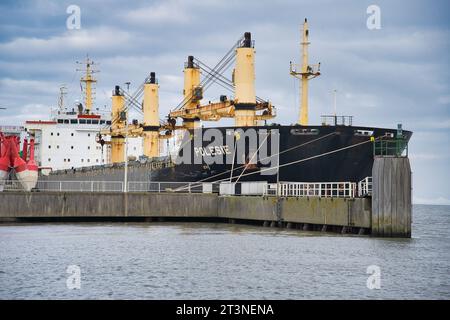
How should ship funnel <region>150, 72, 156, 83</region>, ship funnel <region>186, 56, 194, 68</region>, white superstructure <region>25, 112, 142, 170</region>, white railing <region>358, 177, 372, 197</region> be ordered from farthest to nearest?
white superstructure <region>25, 112, 142, 170</region>
ship funnel <region>150, 72, 156, 83</region>
ship funnel <region>186, 56, 194, 68</region>
white railing <region>358, 177, 372, 197</region>

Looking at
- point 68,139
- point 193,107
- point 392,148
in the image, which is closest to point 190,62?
point 193,107

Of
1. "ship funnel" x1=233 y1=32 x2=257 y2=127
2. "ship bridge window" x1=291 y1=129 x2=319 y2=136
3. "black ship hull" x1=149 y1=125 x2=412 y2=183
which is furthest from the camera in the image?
"ship funnel" x1=233 y1=32 x2=257 y2=127

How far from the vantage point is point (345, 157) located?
46.4 meters

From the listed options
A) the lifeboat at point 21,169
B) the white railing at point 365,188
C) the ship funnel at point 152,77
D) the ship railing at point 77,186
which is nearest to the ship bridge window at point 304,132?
the white railing at point 365,188

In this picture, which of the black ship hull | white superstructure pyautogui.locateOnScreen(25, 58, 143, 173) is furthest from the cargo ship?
white superstructure pyautogui.locateOnScreen(25, 58, 143, 173)

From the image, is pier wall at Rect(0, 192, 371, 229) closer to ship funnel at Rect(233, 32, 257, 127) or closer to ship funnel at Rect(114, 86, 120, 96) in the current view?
ship funnel at Rect(233, 32, 257, 127)

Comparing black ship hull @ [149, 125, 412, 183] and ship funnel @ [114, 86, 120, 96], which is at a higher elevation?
ship funnel @ [114, 86, 120, 96]

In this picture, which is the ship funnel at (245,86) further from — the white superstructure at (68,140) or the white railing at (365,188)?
the white superstructure at (68,140)

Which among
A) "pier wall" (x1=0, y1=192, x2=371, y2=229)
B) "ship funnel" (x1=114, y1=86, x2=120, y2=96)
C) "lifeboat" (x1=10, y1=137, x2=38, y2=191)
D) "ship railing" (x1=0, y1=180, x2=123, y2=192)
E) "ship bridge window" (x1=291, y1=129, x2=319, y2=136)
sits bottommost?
"pier wall" (x1=0, y1=192, x2=371, y2=229)

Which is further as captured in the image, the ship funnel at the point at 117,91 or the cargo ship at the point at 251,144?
the ship funnel at the point at 117,91

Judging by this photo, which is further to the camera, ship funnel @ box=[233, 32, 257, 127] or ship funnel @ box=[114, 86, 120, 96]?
ship funnel @ box=[114, 86, 120, 96]
